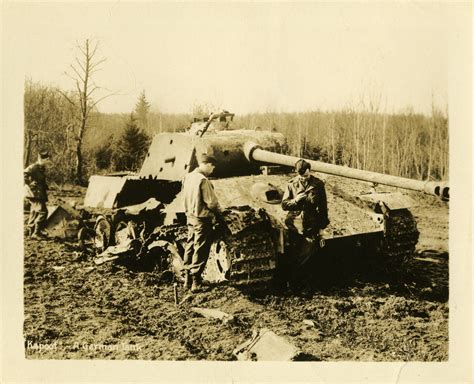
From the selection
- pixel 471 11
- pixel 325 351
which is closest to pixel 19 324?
pixel 325 351

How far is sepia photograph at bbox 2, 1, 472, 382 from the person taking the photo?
17.4ft

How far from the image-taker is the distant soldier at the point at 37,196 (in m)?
7.32

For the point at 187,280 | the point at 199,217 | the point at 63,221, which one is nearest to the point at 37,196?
the point at 63,221

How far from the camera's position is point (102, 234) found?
24.6 ft

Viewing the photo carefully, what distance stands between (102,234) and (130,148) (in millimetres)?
1401

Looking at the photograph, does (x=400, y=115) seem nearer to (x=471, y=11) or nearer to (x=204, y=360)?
(x=471, y=11)

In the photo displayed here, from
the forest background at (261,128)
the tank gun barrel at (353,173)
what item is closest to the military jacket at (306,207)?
the tank gun barrel at (353,173)

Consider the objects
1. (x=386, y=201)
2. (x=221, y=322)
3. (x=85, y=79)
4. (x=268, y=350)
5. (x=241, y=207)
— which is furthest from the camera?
(x=386, y=201)

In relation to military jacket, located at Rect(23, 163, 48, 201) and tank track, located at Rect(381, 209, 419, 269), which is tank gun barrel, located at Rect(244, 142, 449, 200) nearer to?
tank track, located at Rect(381, 209, 419, 269)

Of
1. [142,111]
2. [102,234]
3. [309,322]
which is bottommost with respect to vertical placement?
[309,322]

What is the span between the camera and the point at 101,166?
8359mm

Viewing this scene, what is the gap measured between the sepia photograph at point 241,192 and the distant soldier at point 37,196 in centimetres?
9

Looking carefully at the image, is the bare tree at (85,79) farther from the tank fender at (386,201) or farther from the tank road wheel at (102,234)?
the tank fender at (386,201)

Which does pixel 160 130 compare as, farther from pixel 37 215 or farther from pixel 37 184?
pixel 37 215
